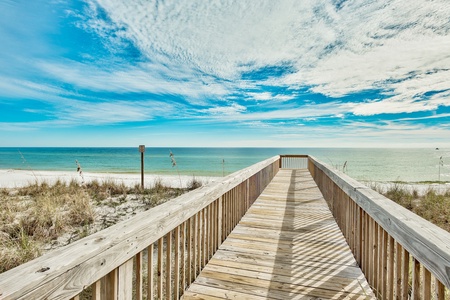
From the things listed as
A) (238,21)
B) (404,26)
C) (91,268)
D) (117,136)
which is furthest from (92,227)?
(117,136)

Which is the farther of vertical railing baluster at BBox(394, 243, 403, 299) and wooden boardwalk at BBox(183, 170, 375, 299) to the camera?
wooden boardwalk at BBox(183, 170, 375, 299)

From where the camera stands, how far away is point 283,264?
8.41ft

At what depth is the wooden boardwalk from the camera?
2.09m

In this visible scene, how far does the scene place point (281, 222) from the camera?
3.94 metres

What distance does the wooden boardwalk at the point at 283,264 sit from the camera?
2088 mm

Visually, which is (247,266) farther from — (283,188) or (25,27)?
(25,27)

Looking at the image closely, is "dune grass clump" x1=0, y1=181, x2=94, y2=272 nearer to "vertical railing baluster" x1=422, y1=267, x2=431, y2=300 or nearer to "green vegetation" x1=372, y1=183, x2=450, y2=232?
"vertical railing baluster" x1=422, y1=267, x2=431, y2=300

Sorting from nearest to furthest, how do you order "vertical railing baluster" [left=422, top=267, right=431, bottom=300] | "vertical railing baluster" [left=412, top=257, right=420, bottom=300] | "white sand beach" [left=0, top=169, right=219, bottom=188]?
"vertical railing baluster" [left=422, top=267, right=431, bottom=300] → "vertical railing baluster" [left=412, top=257, right=420, bottom=300] → "white sand beach" [left=0, top=169, right=219, bottom=188]

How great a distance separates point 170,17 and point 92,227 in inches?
239

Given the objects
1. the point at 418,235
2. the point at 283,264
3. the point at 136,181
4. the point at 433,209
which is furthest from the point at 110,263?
the point at 136,181

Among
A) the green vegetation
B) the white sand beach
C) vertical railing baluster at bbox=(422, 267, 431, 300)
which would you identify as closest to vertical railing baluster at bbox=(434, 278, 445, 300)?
vertical railing baluster at bbox=(422, 267, 431, 300)

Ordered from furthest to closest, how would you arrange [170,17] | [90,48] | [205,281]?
[90,48] → [170,17] → [205,281]

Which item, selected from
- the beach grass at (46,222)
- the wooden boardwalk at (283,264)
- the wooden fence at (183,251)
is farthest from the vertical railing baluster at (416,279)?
the beach grass at (46,222)

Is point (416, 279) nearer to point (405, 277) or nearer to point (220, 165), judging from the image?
point (405, 277)
